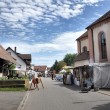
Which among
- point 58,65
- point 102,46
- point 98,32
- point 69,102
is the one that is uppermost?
point 58,65

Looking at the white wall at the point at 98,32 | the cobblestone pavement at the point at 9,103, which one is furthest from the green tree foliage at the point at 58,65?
the cobblestone pavement at the point at 9,103

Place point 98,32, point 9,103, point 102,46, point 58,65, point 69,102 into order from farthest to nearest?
point 58,65 → point 98,32 → point 102,46 → point 69,102 → point 9,103

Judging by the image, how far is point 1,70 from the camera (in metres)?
37.2

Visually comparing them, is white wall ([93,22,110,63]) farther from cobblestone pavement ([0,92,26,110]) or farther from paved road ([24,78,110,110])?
cobblestone pavement ([0,92,26,110])

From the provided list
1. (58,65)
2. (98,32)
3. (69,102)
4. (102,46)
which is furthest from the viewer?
(58,65)

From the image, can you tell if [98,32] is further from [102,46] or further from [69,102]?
[69,102]

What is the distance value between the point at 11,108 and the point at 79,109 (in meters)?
3.41

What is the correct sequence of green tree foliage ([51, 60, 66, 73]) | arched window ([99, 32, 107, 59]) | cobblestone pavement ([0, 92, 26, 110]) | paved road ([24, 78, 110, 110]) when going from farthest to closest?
green tree foliage ([51, 60, 66, 73]) → arched window ([99, 32, 107, 59]) → cobblestone pavement ([0, 92, 26, 110]) → paved road ([24, 78, 110, 110])

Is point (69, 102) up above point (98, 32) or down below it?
below

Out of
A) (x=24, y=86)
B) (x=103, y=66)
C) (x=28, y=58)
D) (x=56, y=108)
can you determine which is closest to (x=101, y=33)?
(x=103, y=66)

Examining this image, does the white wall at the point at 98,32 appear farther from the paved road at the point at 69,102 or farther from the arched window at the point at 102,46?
the paved road at the point at 69,102

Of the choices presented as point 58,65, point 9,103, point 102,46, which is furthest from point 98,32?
point 58,65

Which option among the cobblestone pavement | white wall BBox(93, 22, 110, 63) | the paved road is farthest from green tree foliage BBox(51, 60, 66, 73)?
the cobblestone pavement

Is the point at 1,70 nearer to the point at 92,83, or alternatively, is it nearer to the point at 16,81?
the point at 16,81
